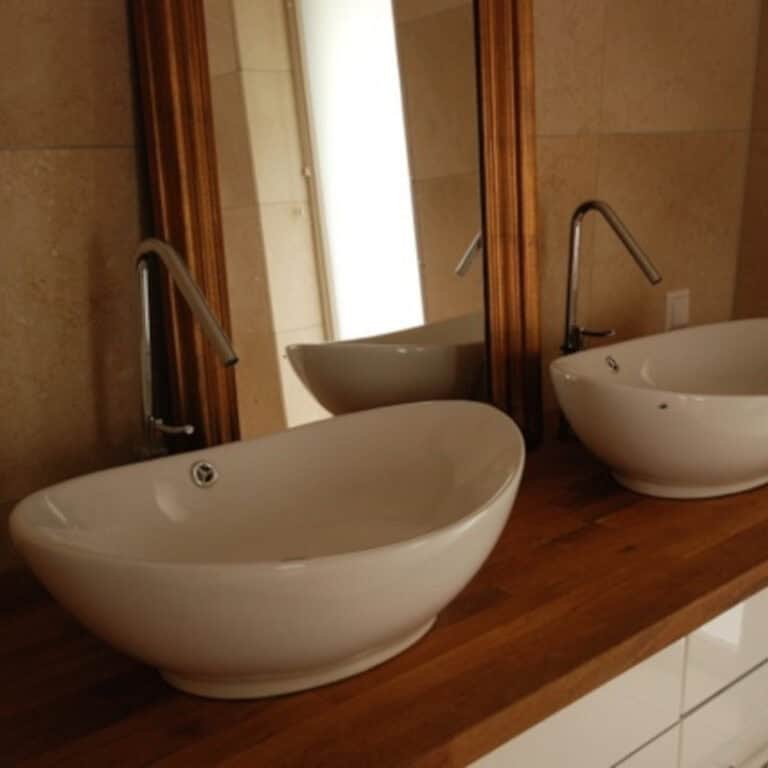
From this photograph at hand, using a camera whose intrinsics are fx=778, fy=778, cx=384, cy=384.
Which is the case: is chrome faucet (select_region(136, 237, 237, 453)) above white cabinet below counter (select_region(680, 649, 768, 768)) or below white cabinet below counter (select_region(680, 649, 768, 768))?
above

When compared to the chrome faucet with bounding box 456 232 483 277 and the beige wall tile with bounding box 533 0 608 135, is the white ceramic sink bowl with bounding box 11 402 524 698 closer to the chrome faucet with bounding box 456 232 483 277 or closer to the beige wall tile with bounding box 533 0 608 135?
the chrome faucet with bounding box 456 232 483 277

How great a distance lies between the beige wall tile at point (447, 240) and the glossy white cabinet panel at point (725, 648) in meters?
0.60

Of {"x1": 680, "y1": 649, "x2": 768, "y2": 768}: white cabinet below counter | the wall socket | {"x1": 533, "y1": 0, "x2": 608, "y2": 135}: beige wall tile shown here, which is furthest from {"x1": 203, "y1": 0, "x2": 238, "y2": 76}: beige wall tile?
the wall socket

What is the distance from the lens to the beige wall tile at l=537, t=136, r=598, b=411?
1388 millimetres

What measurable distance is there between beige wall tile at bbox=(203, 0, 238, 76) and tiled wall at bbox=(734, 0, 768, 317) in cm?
124

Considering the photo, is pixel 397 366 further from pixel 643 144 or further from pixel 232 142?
pixel 643 144

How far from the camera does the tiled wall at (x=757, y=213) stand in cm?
167

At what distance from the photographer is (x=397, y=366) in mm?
1224

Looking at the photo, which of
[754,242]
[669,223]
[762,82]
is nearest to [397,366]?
[669,223]

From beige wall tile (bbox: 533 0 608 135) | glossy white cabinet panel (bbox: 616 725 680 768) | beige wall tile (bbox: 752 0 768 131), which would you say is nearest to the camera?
glossy white cabinet panel (bbox: 616 725 680 768)

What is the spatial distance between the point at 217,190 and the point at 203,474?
1.17 feet

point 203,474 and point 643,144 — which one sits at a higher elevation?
point 643,144

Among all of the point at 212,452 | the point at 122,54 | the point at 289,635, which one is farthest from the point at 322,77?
the point at 289,635

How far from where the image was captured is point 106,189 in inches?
37.2
